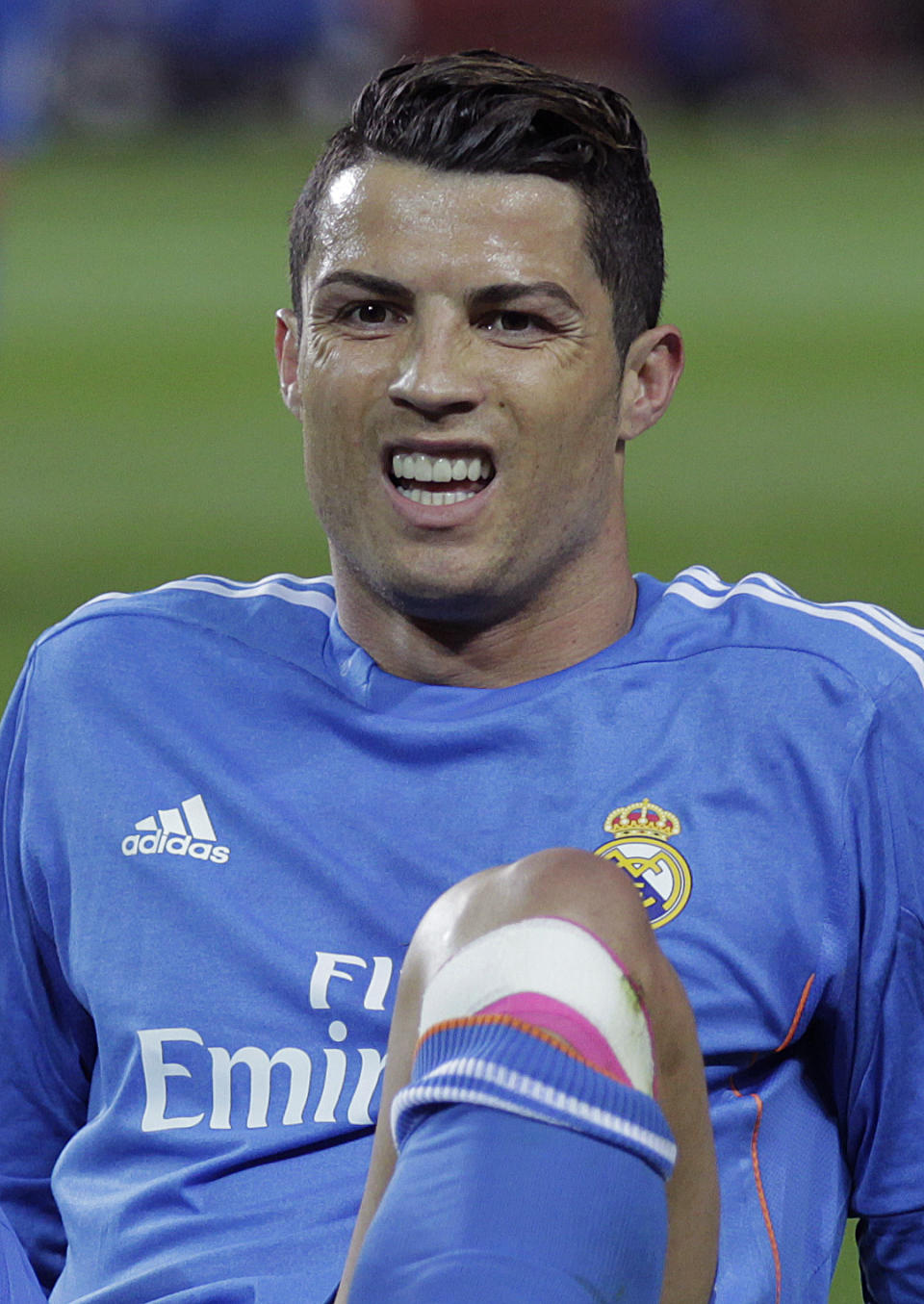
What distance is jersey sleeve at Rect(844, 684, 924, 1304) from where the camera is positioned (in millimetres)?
2025

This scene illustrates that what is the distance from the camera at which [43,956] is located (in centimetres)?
227

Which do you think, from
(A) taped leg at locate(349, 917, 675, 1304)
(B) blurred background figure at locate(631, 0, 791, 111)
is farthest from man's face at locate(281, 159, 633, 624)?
(B) blurred background figure at locate(631, 0, 791, 111)

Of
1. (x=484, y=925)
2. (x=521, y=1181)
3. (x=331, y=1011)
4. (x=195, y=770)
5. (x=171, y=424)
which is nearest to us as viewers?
(x=521, y=1181)

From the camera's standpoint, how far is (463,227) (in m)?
2.11

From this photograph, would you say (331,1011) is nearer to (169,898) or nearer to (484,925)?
(169,898)

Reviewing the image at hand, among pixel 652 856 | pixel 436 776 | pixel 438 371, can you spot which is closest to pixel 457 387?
pixel 438 371

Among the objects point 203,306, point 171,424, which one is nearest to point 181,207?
point 203,306

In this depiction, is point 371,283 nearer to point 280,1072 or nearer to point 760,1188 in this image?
point 280,1072

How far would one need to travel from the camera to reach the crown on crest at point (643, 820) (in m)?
2.06

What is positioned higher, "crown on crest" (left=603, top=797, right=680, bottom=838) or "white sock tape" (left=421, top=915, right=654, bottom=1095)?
"white sock tape" (left=421, top=915, right=654, bottom=1095)

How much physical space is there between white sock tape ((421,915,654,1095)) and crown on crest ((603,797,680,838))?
0.45 metres

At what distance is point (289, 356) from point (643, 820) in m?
0.66

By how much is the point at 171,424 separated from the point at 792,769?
310 inches

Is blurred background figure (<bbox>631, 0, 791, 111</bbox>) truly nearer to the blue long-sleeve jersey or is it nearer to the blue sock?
the blue long-sleeve jersey
